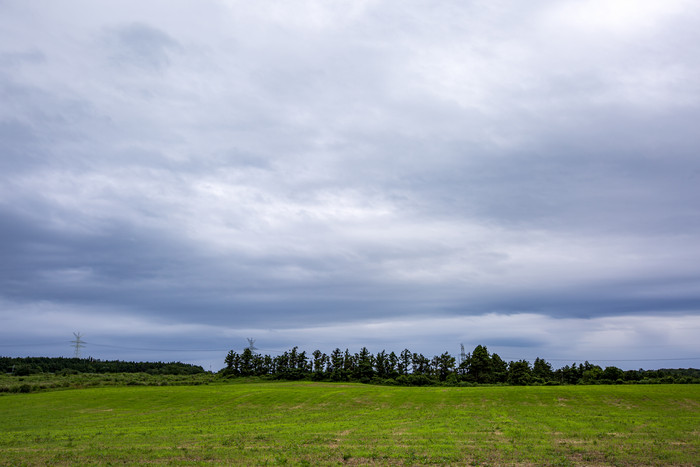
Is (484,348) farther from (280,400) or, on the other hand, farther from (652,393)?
(280,400)

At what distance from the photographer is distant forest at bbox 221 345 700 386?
139875mm

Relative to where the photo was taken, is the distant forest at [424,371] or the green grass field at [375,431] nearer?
the green grass field at [375,431]

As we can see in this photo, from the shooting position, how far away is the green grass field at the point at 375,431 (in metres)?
27.0

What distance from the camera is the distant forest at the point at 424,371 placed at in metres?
140

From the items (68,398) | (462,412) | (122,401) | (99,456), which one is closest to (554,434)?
(462,412)

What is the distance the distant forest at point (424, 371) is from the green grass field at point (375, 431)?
217 feet

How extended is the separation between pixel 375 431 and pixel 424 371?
5731 inches

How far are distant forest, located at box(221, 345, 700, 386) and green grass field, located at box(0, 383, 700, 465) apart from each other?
6620cm

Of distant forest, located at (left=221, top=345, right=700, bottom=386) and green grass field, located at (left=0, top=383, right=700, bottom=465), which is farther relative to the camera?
distant forest, located at (left=221, top=345, right=700, bottom=386)

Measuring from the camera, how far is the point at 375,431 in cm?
3888

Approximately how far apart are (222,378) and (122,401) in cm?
9049

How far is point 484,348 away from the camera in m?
156

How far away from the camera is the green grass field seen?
2702 cm

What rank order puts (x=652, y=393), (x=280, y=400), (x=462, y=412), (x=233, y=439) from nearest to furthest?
1. (x=233, y=439)
2. (x=462, y=412)
3. (x=652, y=393)
4. (x=280, y=400)
